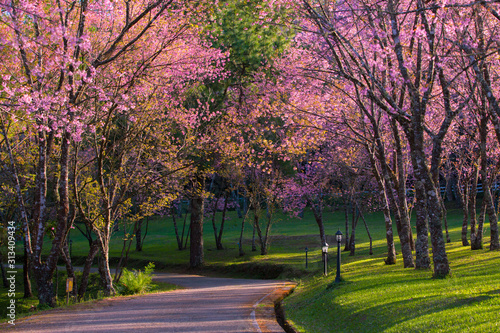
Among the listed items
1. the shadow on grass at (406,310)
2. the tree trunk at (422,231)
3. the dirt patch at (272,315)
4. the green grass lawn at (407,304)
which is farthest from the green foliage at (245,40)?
the shadow on grass at (406,310)

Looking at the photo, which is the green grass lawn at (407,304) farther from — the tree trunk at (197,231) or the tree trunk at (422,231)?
the tree trunk at (197,231)

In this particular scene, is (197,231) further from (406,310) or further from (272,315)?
(406,310)

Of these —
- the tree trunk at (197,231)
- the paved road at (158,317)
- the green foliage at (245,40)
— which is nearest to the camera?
the paved road at (158,317)

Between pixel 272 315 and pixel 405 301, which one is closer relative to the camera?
pixel 405 301

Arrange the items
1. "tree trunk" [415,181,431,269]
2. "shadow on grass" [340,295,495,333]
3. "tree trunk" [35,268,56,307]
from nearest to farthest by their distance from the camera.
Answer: "shadow on grass" [340,295,495,333] < "tree trunk" [35,268,56,307] < "tree trunk" [415,181,431,269]

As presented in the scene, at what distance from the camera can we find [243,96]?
78.1 ft

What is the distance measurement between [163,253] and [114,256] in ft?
13.6

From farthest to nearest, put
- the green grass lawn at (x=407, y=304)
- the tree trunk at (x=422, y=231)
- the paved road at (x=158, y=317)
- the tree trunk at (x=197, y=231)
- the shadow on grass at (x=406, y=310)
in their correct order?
the tree trunk at (x=197, y=231)
the tree trunk at (x=422, y=231)
the paved road at (x=158, y=317)
the shadow on grass at (x=406, y=310)
the green grass lawn at (x=407, y=304)

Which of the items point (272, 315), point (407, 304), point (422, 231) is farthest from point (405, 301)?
point (422, 231)

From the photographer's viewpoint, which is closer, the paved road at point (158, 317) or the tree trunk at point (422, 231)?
the paved road at point (158, 317)

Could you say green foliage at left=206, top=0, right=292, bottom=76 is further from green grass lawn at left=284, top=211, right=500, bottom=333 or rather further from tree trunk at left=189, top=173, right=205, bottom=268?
green grass lawn at left=284, top=211, right=500, bottom=333

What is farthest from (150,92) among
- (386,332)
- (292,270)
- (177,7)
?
(292,270)

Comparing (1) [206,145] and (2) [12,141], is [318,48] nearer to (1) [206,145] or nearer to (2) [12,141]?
(1) [206,145]

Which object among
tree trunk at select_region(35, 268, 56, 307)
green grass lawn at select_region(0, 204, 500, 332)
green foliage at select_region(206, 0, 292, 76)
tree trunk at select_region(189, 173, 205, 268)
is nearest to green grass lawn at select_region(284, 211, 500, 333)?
green grass lawn at select_region(0, 204, 500, 332)
